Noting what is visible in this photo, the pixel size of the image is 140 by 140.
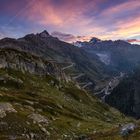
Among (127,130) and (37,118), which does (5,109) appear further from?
(127,130)

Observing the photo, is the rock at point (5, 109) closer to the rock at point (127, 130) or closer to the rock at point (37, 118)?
the rock at point (37, 118)

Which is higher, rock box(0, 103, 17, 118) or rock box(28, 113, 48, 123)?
rock box(0, 103, 17, 118)

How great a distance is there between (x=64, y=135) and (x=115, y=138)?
3493 cm

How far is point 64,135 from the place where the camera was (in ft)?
343

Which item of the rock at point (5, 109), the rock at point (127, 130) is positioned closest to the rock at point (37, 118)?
the rock at point (5, 109)

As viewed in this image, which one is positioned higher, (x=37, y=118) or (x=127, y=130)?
(x=127, y=130)

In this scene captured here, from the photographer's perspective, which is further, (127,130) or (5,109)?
(5,109)

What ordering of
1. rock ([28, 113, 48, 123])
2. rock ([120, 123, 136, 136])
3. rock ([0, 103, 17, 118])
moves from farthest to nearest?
rock ([28, 113, 48, 123])
rock ([0, 103, 17, 118])
rock ([120, 123, 136, 136])

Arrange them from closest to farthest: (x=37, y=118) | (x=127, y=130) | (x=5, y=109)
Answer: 1. (x=127, y=130)
2. (x=5, y=109)
3. (x=37, y=118)

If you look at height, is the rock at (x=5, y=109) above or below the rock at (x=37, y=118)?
above

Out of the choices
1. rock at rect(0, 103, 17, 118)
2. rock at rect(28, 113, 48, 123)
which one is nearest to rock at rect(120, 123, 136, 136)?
rock at rect(28, 113, 48, 123)

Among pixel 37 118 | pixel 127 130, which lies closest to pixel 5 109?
pixel 37 118

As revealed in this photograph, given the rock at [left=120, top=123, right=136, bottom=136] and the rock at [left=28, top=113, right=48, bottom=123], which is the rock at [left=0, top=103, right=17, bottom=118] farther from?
the rock at [left=120, top=123, right=136, bottom=136]

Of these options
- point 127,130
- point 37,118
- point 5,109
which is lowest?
point 37,118
